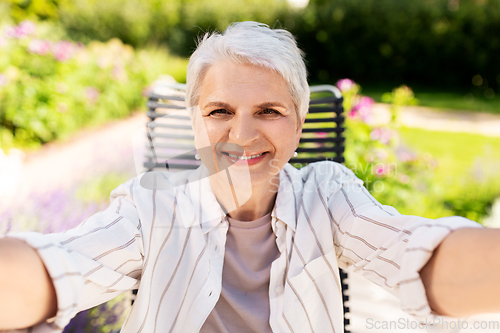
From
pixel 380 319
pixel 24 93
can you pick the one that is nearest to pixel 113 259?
pixel 380 319

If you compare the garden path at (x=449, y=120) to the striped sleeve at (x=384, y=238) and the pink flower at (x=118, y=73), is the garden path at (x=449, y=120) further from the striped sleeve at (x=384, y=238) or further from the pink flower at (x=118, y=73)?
the striped sleeve at (x=384, y=238)

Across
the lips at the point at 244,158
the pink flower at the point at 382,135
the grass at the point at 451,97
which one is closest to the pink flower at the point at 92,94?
the pink flower at the point at 382,135

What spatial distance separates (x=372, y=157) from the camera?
320 cm

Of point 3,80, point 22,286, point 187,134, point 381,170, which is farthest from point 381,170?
point 3,80

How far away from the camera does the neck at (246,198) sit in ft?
4.72

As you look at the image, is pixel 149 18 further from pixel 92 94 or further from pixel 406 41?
pixel 406 41

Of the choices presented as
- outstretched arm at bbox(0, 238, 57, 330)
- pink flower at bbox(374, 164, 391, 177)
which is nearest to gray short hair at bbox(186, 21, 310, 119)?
outstretched arm at bbox(0, 238, 57, 330)

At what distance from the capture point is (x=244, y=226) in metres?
1.42

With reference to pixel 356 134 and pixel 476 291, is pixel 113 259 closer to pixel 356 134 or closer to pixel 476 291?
pixel 476 291

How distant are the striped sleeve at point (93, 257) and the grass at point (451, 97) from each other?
9043 millimetres

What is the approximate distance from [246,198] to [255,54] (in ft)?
1.77

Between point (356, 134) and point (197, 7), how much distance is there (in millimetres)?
10215

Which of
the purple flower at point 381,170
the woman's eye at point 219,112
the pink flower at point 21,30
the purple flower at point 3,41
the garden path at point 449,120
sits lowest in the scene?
the garden path at point 449,120

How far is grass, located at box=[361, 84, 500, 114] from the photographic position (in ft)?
28.9
